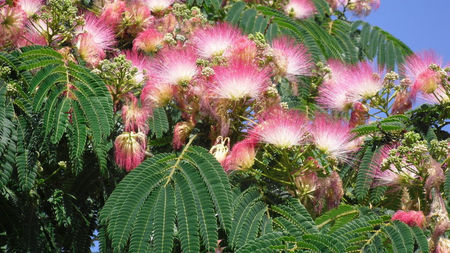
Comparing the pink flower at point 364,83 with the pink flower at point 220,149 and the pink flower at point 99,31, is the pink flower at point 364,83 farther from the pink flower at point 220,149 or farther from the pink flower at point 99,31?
the pink flower at point 99,31

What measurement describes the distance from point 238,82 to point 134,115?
22.4 inches

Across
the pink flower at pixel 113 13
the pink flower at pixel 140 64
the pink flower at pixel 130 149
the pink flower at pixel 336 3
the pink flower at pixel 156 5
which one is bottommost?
the pink flower at pixel 130 149

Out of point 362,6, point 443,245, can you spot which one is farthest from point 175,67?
point 362,6

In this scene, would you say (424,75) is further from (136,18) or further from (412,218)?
(136,18)

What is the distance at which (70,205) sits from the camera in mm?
3811

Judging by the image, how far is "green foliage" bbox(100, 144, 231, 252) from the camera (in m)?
2.84

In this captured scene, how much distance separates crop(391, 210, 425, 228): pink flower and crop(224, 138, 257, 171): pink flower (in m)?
0.64

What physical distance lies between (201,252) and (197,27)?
1601mm

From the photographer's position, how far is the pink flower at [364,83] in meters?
3.71

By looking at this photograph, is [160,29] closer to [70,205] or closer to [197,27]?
[197,27]

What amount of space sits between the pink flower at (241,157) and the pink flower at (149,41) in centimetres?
114

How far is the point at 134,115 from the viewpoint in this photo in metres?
3.66

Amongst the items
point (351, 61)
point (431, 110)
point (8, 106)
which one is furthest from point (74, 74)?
point (351, 61)

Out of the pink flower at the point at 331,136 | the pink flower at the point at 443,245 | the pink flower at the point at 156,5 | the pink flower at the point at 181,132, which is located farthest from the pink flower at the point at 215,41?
the pink flower at the point at 443,245
